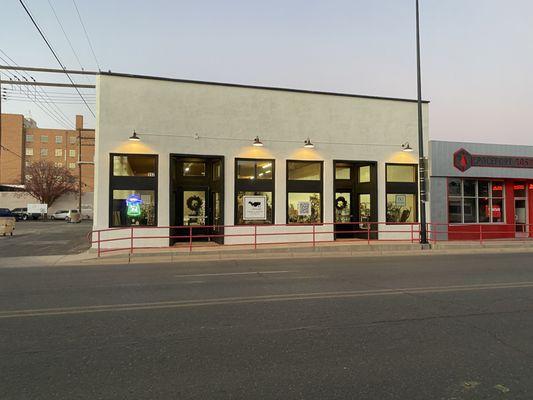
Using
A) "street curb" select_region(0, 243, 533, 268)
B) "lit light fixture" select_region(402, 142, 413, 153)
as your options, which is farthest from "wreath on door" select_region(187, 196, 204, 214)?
"lit light fixture" select_region(402, 142, 413, 153)

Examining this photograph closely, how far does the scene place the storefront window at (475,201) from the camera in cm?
2180

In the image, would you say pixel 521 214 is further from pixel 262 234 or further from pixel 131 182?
pixel 131 182

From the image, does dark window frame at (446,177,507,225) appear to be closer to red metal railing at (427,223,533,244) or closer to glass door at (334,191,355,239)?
red metal railing at (427,223,533,244)

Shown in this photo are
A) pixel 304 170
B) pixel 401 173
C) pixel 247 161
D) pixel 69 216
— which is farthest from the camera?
pixel 69 216

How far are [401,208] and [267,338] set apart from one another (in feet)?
55.0

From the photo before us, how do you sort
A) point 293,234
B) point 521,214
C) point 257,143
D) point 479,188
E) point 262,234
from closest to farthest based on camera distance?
point 262,234
point 257,143
point 293,234
point 479,188
point 521,214

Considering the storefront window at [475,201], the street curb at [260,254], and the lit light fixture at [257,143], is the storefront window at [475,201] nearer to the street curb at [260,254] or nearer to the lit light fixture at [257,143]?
the street curb at [260,254]

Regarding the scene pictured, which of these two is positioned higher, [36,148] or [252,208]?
[36,148]

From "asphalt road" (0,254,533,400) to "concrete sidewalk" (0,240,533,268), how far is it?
4056 millimetres

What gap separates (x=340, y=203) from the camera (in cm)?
2116

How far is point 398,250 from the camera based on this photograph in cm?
1747

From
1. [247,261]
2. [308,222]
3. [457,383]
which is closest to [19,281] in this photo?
[247,261]

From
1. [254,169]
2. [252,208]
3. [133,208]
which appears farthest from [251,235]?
[133,208]

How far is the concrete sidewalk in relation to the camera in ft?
46.9
